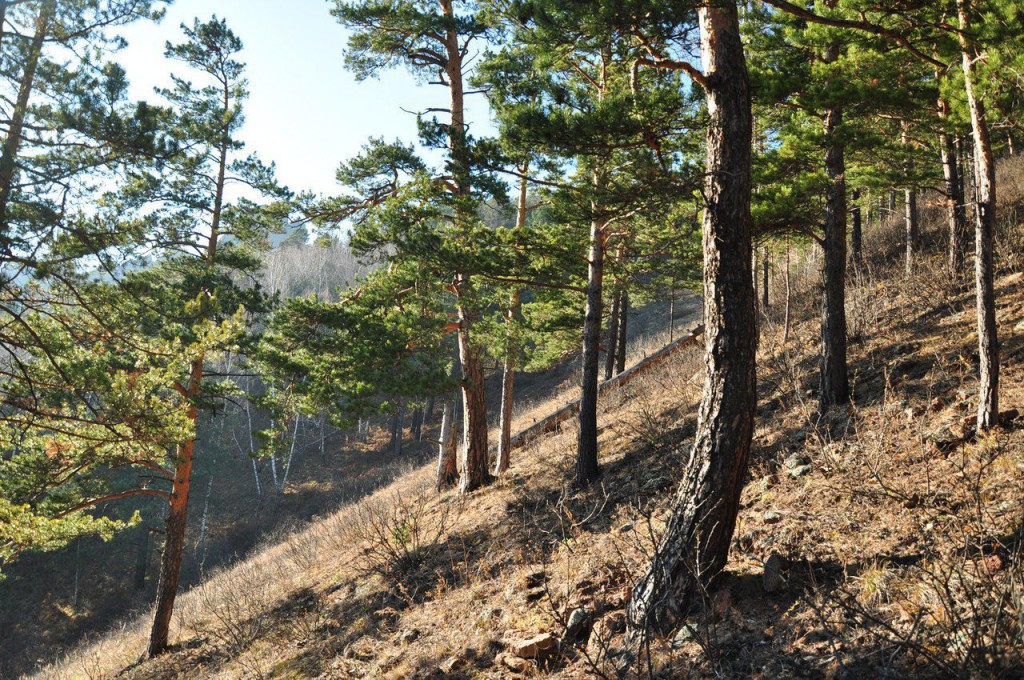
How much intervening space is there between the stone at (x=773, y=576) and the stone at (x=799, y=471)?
6.18 feet

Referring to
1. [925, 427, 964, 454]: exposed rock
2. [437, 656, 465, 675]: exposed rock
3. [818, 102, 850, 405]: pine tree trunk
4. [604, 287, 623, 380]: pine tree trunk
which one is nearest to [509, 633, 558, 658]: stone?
[437, 656, 465, 675]: exposed rock

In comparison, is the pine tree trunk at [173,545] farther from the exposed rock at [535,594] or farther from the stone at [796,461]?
the stone at [796,461]

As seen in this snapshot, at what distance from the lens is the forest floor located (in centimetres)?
357

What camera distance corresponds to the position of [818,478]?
5902mm

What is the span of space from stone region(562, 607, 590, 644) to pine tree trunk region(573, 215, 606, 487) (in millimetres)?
4658

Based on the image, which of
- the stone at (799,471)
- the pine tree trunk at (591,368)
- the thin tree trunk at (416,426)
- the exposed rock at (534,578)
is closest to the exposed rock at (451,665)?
the exposed rock at (534,578)

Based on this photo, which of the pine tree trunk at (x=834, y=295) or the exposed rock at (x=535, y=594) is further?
the pine tree trunk at (x=834, y=295)

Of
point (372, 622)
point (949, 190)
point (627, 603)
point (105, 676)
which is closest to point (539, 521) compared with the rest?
point (372, 622)

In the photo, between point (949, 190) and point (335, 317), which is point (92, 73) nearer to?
point (335, 317)

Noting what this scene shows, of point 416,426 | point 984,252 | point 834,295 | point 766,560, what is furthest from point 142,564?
point 984,252

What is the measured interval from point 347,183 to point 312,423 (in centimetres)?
3594

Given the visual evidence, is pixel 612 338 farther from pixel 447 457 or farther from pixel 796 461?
pixel 796 461

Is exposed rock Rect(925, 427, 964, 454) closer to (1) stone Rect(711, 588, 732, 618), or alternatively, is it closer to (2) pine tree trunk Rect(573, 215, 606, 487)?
(1) stone Rect(711, 588, 732, 618)

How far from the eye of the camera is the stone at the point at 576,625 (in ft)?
16.1
